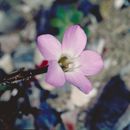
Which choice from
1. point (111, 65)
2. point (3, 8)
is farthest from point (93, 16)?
point (3, 8)

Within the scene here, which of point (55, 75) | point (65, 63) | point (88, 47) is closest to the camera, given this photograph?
point (55, 75)

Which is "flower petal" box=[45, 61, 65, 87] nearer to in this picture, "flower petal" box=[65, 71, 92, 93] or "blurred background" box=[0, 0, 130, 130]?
"flower petal" box=[65, 71, 92, 93]

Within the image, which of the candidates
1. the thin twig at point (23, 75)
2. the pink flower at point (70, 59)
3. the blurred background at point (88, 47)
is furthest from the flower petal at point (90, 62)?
the blurred background at point (88, 47)

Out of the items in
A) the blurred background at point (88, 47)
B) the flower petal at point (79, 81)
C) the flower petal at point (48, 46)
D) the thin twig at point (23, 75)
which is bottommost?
the blurred background at point (88, 47)

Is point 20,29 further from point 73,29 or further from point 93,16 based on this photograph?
point 73,29

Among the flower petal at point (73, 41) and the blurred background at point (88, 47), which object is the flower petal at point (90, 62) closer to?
the flower petal at point (73, 41)

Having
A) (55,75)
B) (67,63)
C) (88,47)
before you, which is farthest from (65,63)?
(88,47)

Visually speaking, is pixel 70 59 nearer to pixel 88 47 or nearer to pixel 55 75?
pixel 55 75
